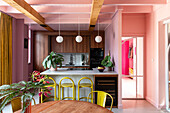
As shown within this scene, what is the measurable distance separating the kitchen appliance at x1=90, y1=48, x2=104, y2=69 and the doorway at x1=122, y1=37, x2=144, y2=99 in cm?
319

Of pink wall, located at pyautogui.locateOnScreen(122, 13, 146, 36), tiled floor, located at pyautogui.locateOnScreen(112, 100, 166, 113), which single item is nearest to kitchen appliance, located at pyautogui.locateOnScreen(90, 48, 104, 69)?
pink wall, located at pyautogui.locateOnScreen(122, 13, 146, 36)

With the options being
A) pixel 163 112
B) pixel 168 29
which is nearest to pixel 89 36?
pixel 168 29

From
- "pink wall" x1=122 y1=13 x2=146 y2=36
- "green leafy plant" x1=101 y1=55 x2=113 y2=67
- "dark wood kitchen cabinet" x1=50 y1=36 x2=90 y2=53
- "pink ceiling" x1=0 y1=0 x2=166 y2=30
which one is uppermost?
"pink ceiling" x1=0 y1=0 x2=166 y2=30

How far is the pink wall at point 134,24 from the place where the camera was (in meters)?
5.61

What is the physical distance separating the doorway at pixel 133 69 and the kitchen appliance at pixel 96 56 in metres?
3.19

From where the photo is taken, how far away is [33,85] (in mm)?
1550

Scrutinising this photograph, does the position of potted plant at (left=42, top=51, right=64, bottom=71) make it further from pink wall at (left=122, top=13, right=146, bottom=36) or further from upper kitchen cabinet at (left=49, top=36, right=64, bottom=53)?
upper kitchen cabinet at (left=49, top=36, right=64, bottom=53)

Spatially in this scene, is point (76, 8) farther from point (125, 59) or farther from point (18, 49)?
point (18, 49)

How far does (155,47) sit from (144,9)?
49.7 inches

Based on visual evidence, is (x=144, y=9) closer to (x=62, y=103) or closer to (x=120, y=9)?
(x=120, y=9)

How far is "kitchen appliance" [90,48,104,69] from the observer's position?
8883mm

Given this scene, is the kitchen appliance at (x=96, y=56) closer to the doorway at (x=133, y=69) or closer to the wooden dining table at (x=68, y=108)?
the doorway at (x=133, y=69)

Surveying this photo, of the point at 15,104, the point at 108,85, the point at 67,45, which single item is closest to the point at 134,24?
the point at 108,85

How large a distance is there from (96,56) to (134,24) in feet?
12.0
